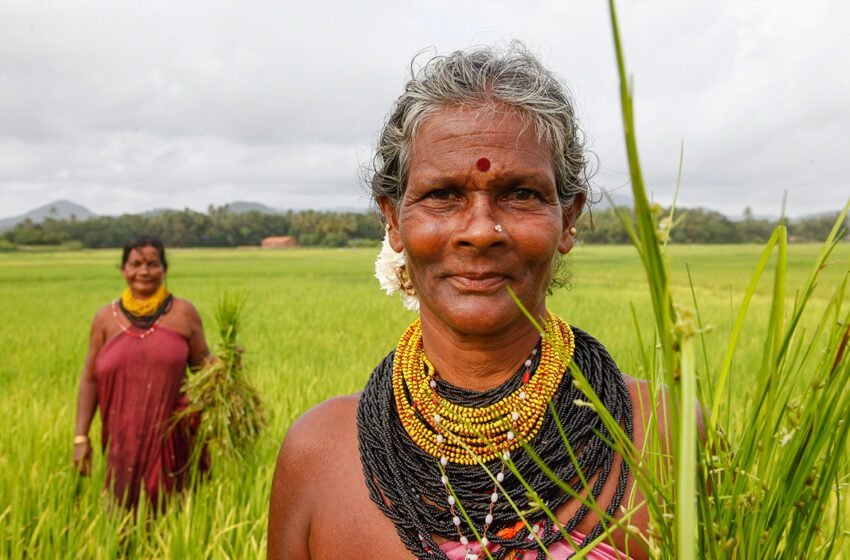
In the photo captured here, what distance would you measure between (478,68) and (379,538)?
104cm

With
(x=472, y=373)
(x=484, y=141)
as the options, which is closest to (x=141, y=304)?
(x=472, y=373)

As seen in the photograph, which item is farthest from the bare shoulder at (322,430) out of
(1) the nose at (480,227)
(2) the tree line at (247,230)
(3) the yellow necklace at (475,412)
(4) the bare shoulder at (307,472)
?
(2) the tree line at (247,230)

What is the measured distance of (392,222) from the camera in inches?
70.8

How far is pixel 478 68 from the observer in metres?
1.59

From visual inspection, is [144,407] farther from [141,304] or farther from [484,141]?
[484,141]

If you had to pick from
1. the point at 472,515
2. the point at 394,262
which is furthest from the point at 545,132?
the point at 472,515

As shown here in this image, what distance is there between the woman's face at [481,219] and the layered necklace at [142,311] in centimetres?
371

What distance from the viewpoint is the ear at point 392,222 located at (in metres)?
1.74

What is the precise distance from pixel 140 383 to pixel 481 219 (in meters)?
3.85

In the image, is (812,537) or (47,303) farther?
(47,303)

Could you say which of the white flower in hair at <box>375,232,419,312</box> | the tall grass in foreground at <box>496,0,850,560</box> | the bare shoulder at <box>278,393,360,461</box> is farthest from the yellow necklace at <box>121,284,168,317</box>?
the tall grass in foreground at <box>496,0,850,560</box>

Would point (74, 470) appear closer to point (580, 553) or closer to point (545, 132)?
point (545, 132)

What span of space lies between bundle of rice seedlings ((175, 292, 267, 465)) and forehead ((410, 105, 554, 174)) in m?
3.30

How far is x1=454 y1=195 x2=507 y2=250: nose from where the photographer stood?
1.41m
